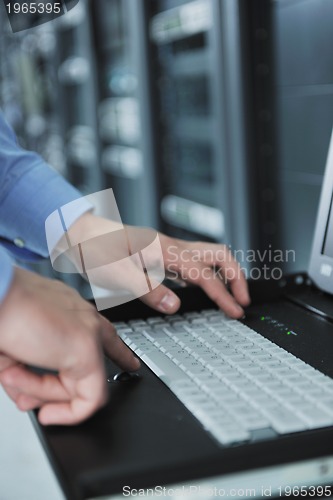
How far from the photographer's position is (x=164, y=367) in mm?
722

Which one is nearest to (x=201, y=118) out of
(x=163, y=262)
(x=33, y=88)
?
(x=163, y=262)

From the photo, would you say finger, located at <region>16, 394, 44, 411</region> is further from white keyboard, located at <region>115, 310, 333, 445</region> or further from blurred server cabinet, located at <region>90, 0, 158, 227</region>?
blurred server cabinet, located at <region>90, 0, 158, 227</region>

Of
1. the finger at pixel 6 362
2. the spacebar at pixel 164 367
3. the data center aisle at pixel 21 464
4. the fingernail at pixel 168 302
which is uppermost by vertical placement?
the finger at pixel 6 362

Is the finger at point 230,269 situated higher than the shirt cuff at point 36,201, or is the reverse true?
the shirt cuff at point 36,201

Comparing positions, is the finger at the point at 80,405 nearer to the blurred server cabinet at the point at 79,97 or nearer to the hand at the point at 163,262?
the hand at the point at 163,262

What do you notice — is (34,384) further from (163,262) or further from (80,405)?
(163,262)

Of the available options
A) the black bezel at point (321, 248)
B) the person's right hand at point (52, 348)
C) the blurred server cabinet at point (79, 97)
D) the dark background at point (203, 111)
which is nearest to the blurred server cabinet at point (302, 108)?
the dark background at point (203, 111)

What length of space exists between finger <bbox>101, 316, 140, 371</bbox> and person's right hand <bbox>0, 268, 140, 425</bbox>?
0.19 feet

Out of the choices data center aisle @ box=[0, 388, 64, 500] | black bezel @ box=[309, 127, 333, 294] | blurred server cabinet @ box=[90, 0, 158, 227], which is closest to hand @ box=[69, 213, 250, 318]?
black bezel @ box=[309, 127, 333, 294]

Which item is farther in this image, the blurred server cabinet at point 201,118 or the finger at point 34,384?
the blurred server cabinet at point 201,118

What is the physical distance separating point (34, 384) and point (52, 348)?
71 mm

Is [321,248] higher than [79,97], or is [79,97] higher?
[79,97]

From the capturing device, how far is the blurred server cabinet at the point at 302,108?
1429 mm

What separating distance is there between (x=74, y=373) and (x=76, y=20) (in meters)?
2.97
